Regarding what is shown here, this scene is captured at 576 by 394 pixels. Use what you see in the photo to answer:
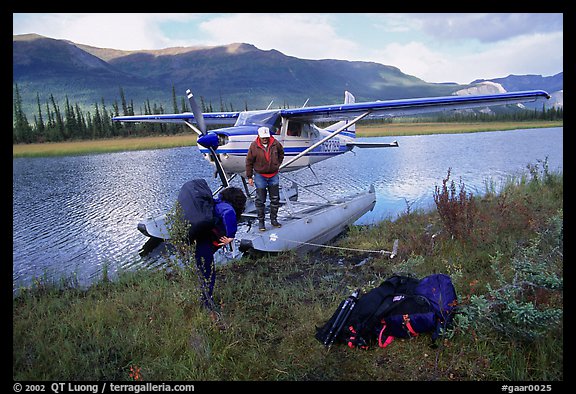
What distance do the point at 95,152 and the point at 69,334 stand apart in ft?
93.5

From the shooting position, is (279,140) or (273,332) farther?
(279,140)

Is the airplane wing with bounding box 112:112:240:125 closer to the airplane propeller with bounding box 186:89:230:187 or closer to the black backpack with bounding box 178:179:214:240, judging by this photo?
the airplane propeller with bounding box 186:89:230:187

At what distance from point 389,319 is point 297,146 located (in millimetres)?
Answer: 6108

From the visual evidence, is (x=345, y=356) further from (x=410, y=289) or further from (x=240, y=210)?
(x=240, y=210)

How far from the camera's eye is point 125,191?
13.2 m

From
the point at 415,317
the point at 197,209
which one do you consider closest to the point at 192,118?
the point at 197,209

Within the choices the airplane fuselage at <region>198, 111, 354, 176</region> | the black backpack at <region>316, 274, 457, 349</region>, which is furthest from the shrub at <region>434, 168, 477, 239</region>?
the airplane fuselage at <region>198, 111, 354, 176</region>

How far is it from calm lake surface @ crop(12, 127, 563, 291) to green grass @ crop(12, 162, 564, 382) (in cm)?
202

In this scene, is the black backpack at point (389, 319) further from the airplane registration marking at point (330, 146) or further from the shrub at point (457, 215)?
the airplane registration marking at point (330, 146)

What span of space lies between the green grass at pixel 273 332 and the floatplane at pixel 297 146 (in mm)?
1785

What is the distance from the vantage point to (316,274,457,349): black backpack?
2.93 meters

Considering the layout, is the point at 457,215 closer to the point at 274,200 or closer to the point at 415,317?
the point at 274,200
